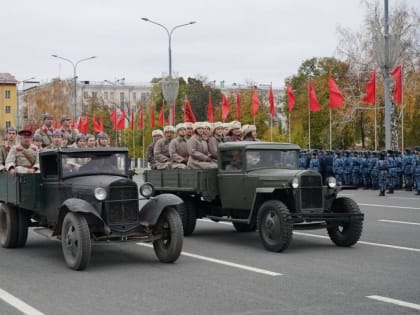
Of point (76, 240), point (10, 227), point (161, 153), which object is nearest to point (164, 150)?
point (161, 153)

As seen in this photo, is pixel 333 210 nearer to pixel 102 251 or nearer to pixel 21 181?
pixel 102 251

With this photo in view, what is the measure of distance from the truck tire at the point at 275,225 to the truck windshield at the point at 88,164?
2504mm

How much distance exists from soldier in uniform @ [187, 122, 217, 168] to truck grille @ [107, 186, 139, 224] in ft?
12.9

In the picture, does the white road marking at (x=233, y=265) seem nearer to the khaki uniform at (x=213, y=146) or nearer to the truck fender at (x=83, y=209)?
the truck fender at (x=83, y=209)

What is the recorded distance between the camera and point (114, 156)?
1167 cm

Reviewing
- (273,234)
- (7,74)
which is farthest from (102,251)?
(7,74)

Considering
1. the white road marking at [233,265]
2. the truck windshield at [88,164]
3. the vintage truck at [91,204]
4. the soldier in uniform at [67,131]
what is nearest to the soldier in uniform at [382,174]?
the soldier in uniform at [67,131]

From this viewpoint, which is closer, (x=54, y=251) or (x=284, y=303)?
(x=284, y=303)

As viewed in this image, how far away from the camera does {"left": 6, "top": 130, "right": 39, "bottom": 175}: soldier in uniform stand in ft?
42.1

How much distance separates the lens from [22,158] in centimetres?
1296

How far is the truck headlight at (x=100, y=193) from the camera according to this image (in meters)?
10.5

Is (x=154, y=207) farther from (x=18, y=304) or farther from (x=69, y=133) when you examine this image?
(x=69, y=133)

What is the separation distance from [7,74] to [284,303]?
13577 cm

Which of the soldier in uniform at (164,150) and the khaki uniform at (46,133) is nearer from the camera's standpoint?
the khaki uniform at (46,133)
